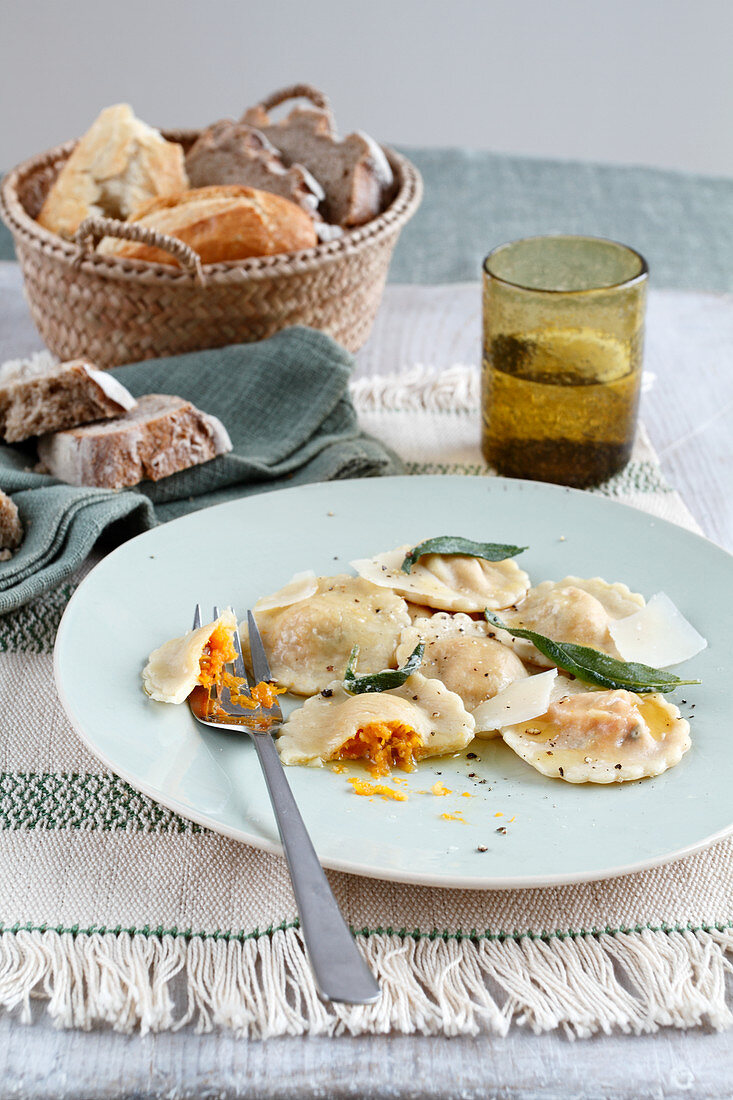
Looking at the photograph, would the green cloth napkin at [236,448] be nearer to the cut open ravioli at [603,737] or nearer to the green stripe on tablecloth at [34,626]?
the green stripe on tablecloth at [34,626]

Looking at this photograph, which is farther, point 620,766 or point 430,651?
point 430,651

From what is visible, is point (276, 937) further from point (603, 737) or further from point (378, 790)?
point (603, 737)

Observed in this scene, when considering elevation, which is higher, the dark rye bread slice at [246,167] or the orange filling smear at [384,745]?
the dark rye bread slice at [246,167]

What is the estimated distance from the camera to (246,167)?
11.1 ft

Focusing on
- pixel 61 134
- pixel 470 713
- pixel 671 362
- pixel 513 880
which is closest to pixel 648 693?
pixel 470 713

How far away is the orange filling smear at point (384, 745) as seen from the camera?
1.72m

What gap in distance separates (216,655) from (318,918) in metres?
0.67

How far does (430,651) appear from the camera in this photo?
1978 millimetres

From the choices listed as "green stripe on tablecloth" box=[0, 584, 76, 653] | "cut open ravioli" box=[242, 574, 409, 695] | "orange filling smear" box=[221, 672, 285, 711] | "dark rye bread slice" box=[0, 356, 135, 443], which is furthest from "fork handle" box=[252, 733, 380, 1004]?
"dark rye bread slice" box=[0, 356, 135, 443]

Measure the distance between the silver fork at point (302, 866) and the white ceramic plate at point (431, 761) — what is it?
3 centimetres

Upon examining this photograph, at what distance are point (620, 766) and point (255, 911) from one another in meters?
0.60

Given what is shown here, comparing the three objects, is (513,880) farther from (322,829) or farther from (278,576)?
(278,576)

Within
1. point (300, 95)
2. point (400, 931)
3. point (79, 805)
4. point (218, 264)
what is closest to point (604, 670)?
point (400, 931)

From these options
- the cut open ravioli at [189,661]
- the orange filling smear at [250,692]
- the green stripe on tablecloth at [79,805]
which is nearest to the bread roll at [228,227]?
the cut open ravioli at [189,661]
